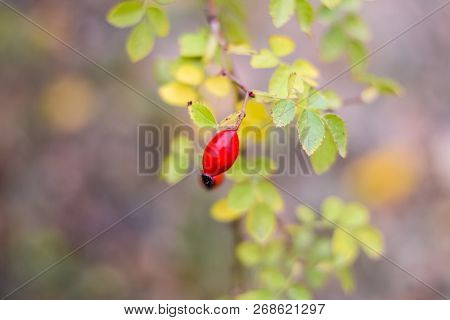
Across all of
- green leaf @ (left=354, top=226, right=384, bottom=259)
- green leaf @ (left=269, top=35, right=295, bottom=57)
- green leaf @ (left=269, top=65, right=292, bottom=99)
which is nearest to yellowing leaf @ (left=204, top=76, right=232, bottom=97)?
green leaf @ (left=269, top=35, right=295, bottom=57)

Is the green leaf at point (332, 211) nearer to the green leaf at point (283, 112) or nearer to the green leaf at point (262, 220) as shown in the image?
the green leaf at point (262, 220)

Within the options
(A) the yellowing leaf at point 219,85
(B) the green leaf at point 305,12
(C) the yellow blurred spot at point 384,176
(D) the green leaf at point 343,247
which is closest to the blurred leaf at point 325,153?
(B) the green leaf at point 305,12

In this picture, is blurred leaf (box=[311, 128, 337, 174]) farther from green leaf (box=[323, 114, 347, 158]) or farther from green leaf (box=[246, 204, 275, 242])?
green leaf (box=[246, 204, 275, 242])

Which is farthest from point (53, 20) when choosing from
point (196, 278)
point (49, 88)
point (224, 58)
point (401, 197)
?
point (401, 197)

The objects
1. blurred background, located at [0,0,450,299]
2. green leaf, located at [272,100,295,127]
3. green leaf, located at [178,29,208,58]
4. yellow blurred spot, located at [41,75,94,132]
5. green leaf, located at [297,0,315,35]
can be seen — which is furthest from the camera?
yellow blurred spot, located at [41,75,94,132]

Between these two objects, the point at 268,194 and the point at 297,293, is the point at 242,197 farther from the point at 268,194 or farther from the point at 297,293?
the point at 297,293

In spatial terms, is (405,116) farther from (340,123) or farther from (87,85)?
(340,123)

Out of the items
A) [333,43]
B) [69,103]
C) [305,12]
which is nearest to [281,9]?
[305,12]
